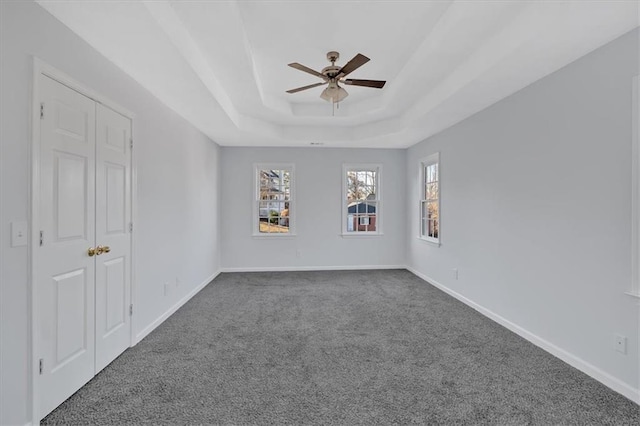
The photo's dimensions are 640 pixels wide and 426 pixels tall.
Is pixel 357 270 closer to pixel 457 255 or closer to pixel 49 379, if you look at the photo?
pixel 457 255

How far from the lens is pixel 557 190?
262 centimetres

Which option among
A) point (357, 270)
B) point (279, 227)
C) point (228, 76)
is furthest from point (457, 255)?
point (228, 76)

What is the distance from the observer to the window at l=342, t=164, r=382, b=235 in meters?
6.13

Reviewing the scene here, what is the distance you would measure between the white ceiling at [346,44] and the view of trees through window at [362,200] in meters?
2.05

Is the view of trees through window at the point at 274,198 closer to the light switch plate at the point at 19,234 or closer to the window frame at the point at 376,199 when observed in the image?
the window frame at the point at 376,199

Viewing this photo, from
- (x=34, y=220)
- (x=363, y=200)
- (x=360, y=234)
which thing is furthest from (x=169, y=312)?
(x=363, y=200)

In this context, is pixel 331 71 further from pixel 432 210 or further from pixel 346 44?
pixel 432 210

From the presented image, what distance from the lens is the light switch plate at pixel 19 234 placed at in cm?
164

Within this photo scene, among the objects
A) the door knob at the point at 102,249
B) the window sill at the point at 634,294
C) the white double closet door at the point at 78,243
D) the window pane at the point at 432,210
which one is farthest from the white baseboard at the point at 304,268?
the window sill at the point at 634,294

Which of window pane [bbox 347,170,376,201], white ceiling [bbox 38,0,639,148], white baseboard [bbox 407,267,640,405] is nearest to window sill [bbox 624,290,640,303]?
white baseboard [bbox 407,267,640,405]

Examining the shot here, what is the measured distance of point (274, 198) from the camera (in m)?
6.02

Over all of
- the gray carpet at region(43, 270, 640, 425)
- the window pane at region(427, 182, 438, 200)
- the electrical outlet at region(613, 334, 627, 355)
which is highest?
the window pane at region(427, 182, 438, 200)

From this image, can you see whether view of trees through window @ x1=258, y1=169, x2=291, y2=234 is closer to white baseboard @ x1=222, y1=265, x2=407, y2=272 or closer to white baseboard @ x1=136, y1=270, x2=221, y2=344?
white baseboard @ x1=222, y1=265, x2=407, y2=272

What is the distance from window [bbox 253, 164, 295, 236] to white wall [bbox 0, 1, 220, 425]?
34.0 inches
